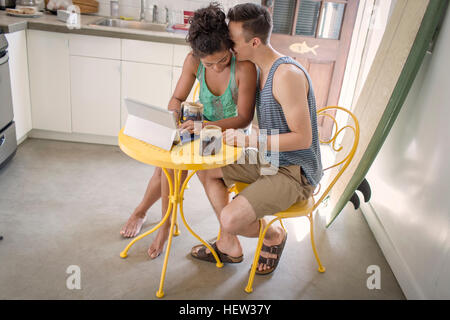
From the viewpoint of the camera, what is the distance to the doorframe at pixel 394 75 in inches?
83.0

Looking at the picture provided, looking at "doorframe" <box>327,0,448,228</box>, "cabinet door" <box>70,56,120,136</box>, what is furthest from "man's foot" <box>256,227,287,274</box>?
"cabinet door" <box>70,56,120,136</box>

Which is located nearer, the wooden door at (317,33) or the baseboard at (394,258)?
the baseboard at (394,258)

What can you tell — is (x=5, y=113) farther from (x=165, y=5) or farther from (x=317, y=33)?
(x=317, y=33)

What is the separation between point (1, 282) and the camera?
197 cm

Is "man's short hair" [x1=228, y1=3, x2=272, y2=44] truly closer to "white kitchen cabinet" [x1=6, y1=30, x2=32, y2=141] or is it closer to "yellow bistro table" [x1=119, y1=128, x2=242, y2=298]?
"yellow bistro table" [x1=119, y1=128, x2=242, y2=298]

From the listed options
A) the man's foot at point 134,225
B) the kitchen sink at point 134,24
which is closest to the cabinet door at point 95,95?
the kitchen sink at point 134,24

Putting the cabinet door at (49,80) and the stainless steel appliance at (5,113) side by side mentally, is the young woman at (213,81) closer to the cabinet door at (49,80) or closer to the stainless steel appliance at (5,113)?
the stainless steel appliance at (5,113)

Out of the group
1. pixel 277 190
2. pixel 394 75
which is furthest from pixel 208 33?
pixel 394 75

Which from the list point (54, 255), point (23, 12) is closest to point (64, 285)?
point (54, 255)

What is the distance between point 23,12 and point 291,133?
2533 millimetres

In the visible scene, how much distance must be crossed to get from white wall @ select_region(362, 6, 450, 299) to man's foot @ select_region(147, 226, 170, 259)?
128cm

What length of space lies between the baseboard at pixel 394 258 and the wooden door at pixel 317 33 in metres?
1.52
